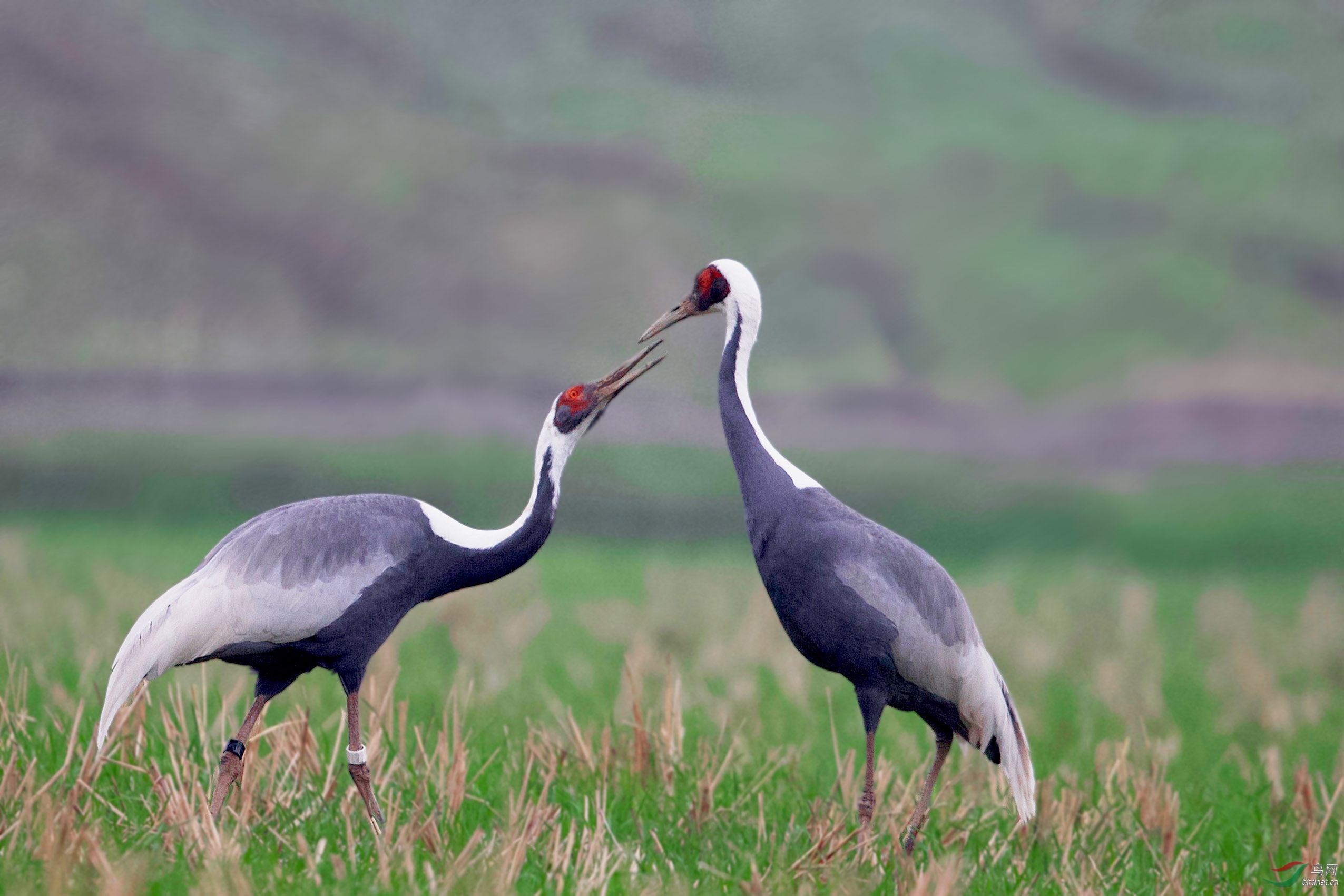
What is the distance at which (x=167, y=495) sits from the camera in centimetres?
1291

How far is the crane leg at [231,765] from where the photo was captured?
430cm

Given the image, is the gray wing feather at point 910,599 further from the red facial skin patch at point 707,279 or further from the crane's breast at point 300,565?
the crane's breast at point 300,565

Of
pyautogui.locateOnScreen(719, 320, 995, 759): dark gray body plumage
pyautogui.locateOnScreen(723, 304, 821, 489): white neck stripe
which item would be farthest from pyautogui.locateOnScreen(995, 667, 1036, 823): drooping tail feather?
pyautogui.locateOnScreen(723, 304, 821, 489): white neck stripe

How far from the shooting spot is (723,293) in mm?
4684

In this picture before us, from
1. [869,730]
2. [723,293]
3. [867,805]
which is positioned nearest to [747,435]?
[723,293]

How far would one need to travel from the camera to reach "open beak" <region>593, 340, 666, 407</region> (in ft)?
15.5

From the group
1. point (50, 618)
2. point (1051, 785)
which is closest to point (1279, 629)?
point (1051, 785)

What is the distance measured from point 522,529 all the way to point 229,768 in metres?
1.24

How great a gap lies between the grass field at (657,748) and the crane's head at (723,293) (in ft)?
5.02

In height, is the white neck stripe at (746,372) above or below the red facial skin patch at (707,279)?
below

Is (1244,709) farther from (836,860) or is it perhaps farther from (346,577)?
(346,577)

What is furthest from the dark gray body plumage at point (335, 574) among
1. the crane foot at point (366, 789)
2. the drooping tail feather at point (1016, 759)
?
the drooping tail feather at point (1016, 759)

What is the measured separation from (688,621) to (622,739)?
3361 millimetres

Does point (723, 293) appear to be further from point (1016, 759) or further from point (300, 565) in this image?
point (1016, 759)
